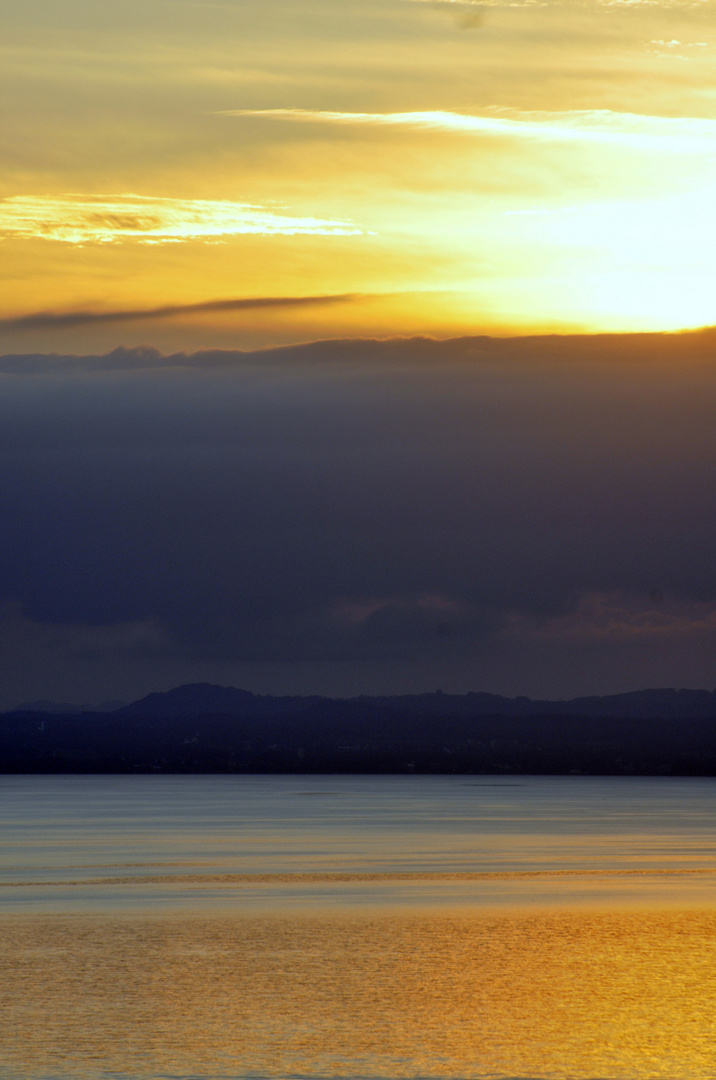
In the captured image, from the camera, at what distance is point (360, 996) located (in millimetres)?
32500

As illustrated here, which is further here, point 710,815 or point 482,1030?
point 710,815

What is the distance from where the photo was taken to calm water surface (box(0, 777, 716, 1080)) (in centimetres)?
2662

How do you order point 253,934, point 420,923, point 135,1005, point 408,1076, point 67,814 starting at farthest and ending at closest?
point 67,814, point 420,923, point 253,934, point 135,1005, point 408,1076

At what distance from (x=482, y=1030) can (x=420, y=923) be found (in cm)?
1612

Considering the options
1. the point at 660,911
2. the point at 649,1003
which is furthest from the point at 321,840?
the point at 649,1003

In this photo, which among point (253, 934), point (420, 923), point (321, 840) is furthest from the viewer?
point (321, 840)

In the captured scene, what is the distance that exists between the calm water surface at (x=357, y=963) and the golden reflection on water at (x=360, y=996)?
8cm

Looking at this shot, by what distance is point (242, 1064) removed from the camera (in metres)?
25.7

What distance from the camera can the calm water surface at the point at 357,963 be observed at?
26625 mm

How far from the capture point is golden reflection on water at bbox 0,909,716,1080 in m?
26.2

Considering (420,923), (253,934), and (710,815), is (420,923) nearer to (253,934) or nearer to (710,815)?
(253,934)

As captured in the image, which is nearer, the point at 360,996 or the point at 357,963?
the point at 360,996

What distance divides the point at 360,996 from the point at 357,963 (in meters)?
4.57

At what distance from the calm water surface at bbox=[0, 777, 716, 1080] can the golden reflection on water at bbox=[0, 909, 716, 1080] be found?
8cm
